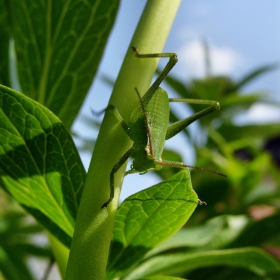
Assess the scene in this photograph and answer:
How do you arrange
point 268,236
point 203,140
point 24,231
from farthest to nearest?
point 203,140, point 24,231, point 268,236

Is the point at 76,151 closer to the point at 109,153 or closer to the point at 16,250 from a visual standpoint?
the point at 109,153

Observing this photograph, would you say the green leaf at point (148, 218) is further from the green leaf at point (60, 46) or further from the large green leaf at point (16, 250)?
the large green leaf at point (16, 250)

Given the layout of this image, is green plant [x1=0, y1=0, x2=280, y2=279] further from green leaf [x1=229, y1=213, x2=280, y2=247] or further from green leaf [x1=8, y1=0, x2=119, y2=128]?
green leaf [x1=229, y1=213, x2=280, y2=247]

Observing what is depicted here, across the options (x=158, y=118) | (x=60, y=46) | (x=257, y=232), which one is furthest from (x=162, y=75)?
(x=257, y=232)

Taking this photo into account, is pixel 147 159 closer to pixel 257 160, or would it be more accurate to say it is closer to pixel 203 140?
pixel 257 160

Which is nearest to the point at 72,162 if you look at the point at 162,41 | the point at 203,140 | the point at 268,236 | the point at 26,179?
the point at 26,179

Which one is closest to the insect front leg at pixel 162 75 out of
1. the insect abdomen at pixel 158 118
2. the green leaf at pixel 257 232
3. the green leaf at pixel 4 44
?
the insect abdomen at pixel 158 118
